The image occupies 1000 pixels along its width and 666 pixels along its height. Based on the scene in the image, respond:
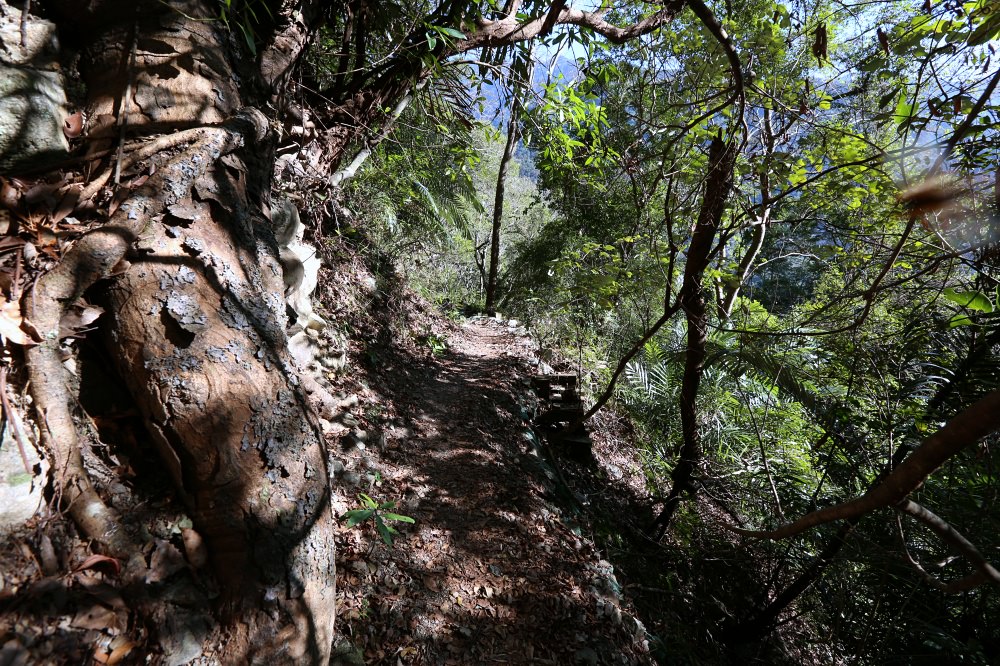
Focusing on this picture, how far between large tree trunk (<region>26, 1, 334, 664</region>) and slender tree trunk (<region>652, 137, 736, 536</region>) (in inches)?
122

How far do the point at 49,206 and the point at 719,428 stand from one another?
6.46 m

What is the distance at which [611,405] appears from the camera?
7590 mm

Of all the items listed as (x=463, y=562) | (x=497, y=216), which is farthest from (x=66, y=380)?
(x=497, y=216)

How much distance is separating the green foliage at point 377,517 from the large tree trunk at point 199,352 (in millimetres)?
696

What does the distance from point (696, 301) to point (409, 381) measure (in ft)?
11.3

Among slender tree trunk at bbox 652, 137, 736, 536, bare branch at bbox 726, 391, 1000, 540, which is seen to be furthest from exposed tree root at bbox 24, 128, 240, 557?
slender tree trunk at bbox 652, 137, 736, 536

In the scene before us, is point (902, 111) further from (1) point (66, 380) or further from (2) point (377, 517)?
(1) point (66, 380)

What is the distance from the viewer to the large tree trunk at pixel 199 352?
156cm

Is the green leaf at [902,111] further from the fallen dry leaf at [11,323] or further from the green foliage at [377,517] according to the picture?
the fallen dry leaf at [11,323]

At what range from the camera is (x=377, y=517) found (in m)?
2.64

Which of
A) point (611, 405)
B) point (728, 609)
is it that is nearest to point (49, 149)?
point (728, 609)

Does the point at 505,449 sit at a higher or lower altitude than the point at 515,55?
lower

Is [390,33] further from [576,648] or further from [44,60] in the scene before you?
[576,648]

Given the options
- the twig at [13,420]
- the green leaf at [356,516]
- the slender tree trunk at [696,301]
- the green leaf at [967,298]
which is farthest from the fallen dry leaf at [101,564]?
the green leaf at [967,298]
